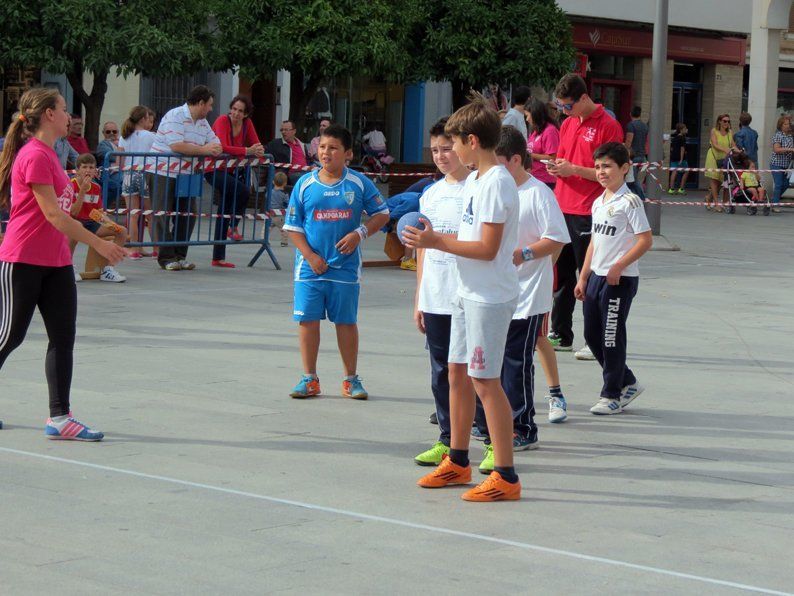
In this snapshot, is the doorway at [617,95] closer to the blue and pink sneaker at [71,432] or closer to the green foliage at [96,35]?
the green foliage at [96,35]

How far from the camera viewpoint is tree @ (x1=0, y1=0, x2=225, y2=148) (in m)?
21.2

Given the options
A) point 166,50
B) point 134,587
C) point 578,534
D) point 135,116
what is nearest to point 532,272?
point 578,534

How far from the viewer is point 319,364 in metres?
9.83

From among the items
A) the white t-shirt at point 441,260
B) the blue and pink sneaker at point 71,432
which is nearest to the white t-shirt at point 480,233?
the white t-shirt at point 441,260

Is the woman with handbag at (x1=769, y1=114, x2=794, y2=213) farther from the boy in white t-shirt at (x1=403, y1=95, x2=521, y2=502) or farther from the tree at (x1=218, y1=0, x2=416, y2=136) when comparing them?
the boy in white t-shirt at (x1=403, y1=95, x2=521, y2=502)

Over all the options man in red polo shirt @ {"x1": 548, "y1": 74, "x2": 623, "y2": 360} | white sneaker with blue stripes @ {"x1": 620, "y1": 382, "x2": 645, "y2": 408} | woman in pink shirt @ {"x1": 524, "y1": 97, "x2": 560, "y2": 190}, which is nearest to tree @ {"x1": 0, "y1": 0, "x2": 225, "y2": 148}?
woman in pink shirt @ {"x1": 524, "y1": 97, "x2": 560, "y2": 190}

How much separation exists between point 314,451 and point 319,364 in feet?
8.65

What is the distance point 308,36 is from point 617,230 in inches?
659

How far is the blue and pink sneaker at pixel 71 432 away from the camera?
7.27 m

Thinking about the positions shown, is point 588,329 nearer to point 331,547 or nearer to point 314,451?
point 314,451

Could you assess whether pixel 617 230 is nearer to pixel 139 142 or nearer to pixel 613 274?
pixel 613 274

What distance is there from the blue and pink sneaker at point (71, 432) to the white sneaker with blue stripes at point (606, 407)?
280cm

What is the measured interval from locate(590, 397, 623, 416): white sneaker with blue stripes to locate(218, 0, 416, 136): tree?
16.6m

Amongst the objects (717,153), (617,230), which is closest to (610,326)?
(617,230)
